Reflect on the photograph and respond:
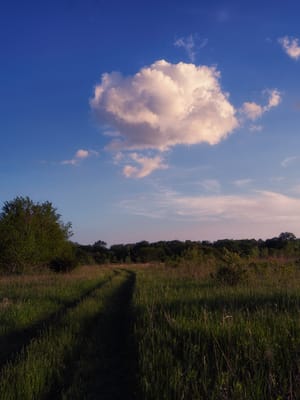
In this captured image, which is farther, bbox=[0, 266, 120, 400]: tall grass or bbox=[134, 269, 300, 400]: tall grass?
bbox=[0, 266, 120, 400]: tall grass

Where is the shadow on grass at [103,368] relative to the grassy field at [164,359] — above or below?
below

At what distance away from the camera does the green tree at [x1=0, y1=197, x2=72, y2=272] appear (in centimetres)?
3553

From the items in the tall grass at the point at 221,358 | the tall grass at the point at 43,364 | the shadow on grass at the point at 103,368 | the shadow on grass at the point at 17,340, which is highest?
the tall grass at the point at 221,358

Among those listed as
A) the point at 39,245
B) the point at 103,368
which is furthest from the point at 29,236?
the point at 103,368

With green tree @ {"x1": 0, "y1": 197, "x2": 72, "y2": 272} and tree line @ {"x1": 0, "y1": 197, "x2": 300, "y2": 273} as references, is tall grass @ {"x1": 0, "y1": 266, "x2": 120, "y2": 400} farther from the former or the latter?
green tree @ {"x1": 0, "y1": 197, "x2": 72, "y2": 272}

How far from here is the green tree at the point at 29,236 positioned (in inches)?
1399

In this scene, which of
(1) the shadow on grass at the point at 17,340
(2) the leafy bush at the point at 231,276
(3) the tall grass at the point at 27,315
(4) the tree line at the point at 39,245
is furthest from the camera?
(4) the tree line at the point at 39,245

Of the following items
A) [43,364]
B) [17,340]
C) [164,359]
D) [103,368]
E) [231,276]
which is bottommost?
[17,340]

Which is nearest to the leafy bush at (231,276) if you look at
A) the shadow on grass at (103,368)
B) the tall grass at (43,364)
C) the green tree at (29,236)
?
the shadow on grass at (103,368)

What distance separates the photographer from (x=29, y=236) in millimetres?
36656

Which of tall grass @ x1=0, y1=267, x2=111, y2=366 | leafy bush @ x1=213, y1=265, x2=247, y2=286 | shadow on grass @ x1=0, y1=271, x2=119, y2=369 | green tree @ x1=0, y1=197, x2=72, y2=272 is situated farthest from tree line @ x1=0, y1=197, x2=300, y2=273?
shadow on grass @ x1=0, y1=271, x2=119, y2=369

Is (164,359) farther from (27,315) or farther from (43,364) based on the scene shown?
(27,315)

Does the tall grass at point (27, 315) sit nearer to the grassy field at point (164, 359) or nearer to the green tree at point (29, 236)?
the grassy field at point (164, 359)

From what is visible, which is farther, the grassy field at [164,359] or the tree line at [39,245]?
the tree line at [39,245]
